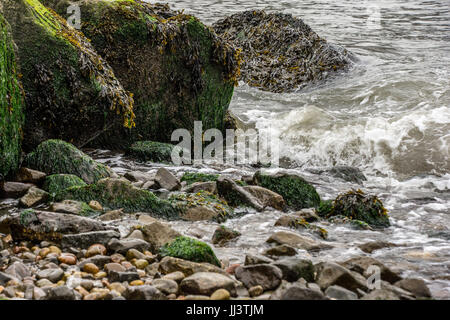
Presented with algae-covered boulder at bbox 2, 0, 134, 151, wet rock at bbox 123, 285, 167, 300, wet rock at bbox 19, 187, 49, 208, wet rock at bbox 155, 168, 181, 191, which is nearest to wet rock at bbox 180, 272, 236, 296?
wet rock at bbox 123, 285, 167, 300

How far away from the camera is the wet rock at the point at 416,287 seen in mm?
3279

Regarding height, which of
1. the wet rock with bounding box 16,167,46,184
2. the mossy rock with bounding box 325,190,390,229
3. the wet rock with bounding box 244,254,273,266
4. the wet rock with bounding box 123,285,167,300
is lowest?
the mossy rock with bounding box 325,190,390,229

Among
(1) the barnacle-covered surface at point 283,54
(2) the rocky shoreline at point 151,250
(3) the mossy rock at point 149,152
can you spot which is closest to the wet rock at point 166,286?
(2) the rocky shoreline at point 151,250

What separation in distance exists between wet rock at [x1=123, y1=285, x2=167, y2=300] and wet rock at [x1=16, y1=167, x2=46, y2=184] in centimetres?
266

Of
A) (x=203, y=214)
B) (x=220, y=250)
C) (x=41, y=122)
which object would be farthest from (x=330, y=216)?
(x=41, y=122)

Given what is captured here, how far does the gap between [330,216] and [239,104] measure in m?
6.30

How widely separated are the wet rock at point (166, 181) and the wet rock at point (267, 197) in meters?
0.83

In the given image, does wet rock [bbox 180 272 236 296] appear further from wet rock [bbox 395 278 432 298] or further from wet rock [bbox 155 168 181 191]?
wet rock [bbox 155 168 181 191]

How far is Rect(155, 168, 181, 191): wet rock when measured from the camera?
570 cm

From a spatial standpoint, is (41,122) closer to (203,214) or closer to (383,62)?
(203,214)

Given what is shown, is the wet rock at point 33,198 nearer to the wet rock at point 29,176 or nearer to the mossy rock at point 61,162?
the wet rock at point 29,176

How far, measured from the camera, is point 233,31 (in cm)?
1436

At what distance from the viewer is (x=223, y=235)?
441 centimetres

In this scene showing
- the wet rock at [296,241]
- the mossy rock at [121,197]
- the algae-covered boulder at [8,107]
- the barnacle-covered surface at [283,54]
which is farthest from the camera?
the barnacle-covered surface at [283,54]
